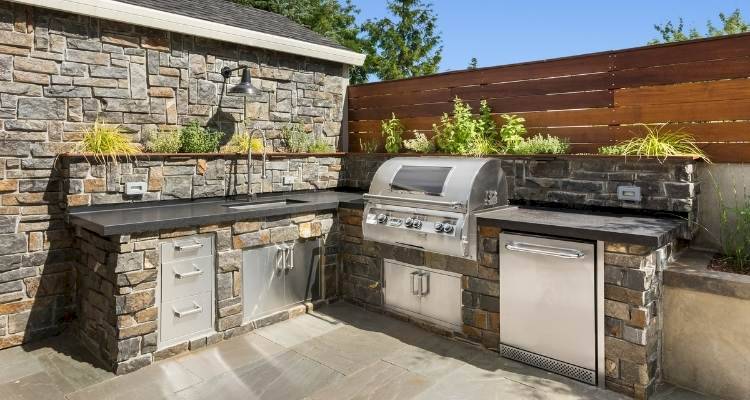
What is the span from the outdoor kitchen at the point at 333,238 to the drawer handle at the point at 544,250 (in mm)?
10

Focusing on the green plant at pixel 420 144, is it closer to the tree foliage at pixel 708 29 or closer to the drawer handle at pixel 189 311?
the drawer handle at pixel 189 311

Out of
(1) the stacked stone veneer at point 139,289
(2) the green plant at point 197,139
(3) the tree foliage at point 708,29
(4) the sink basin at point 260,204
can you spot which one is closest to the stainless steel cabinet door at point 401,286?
(1) the stacked stone veneer at point 139,289

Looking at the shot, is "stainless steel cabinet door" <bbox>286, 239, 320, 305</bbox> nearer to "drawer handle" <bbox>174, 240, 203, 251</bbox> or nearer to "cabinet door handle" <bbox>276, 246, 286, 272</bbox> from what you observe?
"cabinet door handle" <bbox>276, 246, 286, 272</bbox>

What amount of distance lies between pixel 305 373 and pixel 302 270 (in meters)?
1.36

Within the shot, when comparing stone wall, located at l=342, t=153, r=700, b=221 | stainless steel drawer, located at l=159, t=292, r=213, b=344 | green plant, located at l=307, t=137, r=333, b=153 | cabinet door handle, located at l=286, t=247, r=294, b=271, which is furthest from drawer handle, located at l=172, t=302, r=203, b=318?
stone wall, located at l=342, t=153, r=700, b=221

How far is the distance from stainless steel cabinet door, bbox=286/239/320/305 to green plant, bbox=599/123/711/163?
2849 millimetres

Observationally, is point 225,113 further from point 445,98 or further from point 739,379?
point 739,379

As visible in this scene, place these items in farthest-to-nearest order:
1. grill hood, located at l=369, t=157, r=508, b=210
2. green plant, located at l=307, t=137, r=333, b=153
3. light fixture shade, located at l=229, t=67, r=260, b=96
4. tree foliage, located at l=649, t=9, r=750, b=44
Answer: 1. tree foliage, located at l=649, t=9, r=750, b=44
2. green plant, located at l=307, t=137, r=333, b=153
3. light fixture shade, located at l=229, t=67, r=260, b=96
4. grill hood, located at l=369, t=157, r=508, b=210

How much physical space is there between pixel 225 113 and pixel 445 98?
2.42 m

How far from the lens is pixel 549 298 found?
11.3 ft

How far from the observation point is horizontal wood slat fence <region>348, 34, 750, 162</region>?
363 centimetres

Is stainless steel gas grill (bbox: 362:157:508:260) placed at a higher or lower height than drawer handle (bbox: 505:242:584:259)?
higher

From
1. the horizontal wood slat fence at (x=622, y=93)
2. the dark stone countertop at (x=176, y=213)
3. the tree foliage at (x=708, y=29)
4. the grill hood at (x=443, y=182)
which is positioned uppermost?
the tree foliage at (x=708, y=29)

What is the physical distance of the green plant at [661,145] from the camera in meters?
3.73
